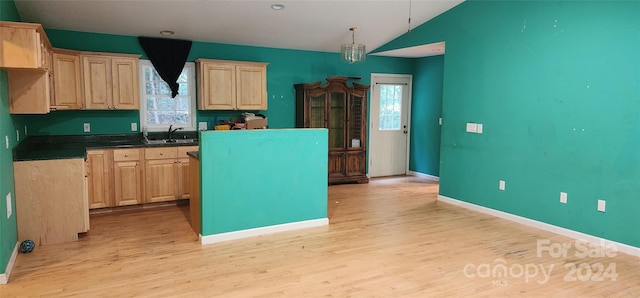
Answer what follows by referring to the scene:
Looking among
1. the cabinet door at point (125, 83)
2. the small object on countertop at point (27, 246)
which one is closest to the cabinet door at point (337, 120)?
the cabinet door at point (125, 83)

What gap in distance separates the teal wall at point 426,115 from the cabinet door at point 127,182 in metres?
4.98

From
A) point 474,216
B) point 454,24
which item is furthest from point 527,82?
point 474,216

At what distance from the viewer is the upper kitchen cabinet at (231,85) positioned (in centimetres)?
572

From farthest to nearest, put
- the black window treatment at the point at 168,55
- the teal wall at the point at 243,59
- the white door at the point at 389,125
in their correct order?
the white door at the point at 389,125 < the black window treatment at the point at 168,55 < the teal wall at the point at 243,59

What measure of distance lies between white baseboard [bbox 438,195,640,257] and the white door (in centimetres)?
210

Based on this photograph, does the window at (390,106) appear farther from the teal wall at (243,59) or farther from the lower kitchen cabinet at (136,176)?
the lower kitchen cabinet at (136,176)

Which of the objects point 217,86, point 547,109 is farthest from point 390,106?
point 547,109

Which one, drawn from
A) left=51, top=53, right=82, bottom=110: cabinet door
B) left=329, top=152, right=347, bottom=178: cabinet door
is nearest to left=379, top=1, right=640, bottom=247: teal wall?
left=329, top=152, right=347, bottom=178: cabinet door

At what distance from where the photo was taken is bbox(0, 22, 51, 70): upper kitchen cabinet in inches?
122

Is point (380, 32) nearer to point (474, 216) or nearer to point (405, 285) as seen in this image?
point (474, 216)

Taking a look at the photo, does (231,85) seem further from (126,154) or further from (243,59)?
(126,154)

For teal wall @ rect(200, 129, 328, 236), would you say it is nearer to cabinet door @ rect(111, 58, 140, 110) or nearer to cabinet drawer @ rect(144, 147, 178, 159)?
cabinet drawer @ rect(144, 147, 178, 159)

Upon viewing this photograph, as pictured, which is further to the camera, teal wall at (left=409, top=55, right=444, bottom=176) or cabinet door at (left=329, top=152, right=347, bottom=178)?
teal wall at (left=409, top=55, right=444, bottom=176)

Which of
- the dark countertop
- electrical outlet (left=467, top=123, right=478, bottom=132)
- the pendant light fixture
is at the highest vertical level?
the pendant light fixture
